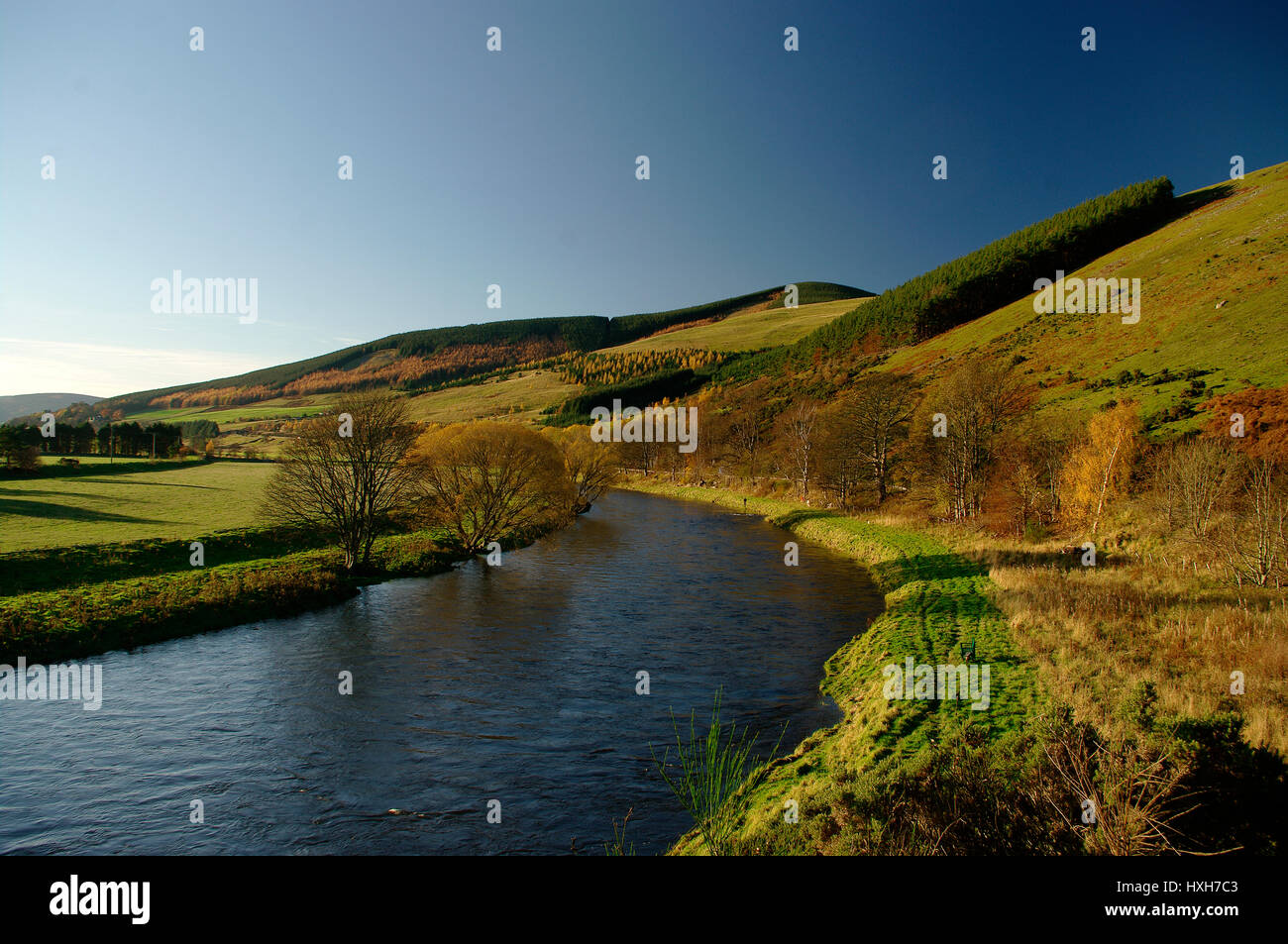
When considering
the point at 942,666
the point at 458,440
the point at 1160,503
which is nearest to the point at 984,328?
the point at 1160,503

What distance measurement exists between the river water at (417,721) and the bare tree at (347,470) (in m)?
4.99

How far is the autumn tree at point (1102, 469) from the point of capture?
3344cm

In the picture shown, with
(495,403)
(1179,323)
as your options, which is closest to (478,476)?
(1179,323)

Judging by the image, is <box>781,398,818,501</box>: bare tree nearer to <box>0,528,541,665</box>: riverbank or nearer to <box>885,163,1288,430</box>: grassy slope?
<box>885,163,1288,430</box>: grassy slope

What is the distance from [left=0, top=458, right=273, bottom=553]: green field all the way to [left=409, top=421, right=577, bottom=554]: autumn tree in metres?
10.8

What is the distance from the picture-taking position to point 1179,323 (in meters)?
59.3

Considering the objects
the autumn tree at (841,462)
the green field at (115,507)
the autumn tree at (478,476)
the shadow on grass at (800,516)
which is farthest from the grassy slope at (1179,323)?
the green field at (115,507)

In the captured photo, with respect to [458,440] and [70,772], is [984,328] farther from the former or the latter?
[70,772]

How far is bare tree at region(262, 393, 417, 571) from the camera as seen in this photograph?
98.7 ft

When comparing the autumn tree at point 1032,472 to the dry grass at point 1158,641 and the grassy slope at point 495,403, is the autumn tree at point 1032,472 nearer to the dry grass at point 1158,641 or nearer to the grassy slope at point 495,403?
the dry grass at point 1158,641

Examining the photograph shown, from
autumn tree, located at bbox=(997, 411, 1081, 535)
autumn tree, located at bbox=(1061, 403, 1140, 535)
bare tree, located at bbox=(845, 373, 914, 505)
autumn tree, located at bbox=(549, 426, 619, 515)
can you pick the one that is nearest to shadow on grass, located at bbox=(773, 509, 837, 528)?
bare tree, located at bbox=(845, 373, 914, 505)

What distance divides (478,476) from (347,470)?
338 inches

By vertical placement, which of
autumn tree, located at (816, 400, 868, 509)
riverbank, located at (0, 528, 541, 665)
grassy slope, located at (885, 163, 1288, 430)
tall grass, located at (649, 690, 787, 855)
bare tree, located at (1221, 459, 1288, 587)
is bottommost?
tall grass, located at (649, 690, 787, 855)
